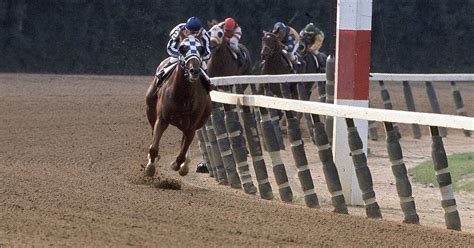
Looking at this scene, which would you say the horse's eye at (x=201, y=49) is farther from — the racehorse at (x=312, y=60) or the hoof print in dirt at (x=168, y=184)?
the racehorse at (x=312, y=60)

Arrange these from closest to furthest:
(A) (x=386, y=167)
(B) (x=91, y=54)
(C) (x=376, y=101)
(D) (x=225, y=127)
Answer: (D) (x=225, y=127) < (A) (x=386, y=167) < (C) (x=376, y=101) < (B) (x=91, y=54)

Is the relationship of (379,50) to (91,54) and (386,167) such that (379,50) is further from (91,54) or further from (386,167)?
(386,167)

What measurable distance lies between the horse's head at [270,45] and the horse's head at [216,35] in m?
1.75

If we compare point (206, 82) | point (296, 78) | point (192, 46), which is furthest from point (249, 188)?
point (296, 78)

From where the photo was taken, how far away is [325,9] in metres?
33.2

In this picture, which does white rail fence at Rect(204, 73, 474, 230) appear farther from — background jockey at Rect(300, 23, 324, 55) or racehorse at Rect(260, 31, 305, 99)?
background jockey at Rect(300, 23, 324, 55)

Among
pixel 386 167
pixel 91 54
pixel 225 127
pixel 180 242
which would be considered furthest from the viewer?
pixel 91 54

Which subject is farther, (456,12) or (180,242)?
(456,12)

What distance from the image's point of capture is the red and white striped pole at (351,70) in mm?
11734

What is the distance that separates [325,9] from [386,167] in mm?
17787

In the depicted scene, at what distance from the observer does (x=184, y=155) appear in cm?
1300

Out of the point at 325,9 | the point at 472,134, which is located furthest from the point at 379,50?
the point at 472,134

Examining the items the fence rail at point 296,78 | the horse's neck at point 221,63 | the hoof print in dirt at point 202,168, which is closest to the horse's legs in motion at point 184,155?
the hoof print in dirt at point 202,168

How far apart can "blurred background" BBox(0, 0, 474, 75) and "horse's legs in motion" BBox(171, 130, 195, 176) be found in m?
16.8
